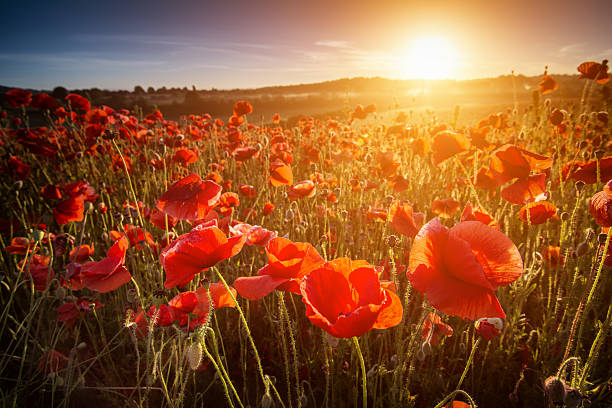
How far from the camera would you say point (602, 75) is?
9.43 ft

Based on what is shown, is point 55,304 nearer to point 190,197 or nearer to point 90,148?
point 190,197

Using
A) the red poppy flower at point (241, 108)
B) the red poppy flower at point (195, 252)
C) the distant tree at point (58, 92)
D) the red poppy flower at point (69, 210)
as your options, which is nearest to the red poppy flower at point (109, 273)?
the red poppy flower at point (195, 252)

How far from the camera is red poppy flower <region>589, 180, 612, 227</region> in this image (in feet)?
3.22

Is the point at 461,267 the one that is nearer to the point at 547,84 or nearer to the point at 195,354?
the point at 195,354

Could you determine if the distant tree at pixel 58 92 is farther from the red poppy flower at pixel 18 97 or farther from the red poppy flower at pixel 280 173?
the red poppy flower at pixel 280 173

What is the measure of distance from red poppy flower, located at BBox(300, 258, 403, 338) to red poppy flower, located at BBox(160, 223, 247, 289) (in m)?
0.25

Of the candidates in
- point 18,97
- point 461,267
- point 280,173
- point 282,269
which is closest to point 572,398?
point 461,267

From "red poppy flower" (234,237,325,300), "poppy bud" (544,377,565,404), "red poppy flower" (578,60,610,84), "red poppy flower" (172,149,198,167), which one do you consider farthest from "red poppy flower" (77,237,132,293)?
"red poppy flower" (578,60,610,84)

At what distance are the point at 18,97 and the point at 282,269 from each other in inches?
186

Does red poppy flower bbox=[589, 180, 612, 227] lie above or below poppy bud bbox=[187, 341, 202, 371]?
above

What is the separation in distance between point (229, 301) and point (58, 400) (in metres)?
1.34

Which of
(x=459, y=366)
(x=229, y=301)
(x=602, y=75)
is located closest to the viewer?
(x=229, y=301)

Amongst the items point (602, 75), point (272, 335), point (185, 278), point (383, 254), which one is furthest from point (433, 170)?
point (185, 278)

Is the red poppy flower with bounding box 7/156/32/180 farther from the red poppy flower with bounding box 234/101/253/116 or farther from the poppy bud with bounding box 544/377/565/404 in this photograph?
the poppy bud with bounding box 544/377/565/404
